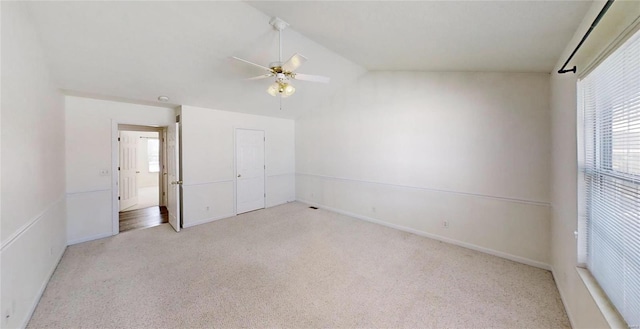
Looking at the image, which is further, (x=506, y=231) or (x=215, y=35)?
(x=506, y=231)

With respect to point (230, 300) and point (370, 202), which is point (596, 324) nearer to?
point (230, 300)

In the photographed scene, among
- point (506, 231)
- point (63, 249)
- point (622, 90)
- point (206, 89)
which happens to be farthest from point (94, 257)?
point (506, 231)

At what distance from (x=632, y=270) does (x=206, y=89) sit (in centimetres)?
476

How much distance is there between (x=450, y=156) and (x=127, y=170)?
7219mm

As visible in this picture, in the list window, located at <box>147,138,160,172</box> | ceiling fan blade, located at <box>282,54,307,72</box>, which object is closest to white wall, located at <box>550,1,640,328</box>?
ceiling fan blade, located at <box>282,54,307,72</box>

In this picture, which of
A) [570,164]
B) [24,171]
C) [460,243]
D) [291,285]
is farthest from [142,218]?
[570,164]

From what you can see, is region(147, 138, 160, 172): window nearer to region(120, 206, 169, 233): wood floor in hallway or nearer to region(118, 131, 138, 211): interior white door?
region(118, 131, 138, 211): interior white door

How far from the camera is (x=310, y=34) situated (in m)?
2.78

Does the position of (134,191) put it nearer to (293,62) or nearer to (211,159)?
(211,159)

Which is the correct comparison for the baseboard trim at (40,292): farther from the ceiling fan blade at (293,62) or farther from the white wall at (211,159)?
the ceiling fan blade at (293,62)

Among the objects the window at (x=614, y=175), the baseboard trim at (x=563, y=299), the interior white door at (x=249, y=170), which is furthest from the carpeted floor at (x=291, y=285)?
the interior white door at (x=249, y=170)

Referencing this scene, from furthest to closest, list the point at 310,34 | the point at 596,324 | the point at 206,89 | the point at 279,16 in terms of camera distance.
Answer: the point at 206,89 → the point at 310,34 → the point at 279,16 → the point at 596,324

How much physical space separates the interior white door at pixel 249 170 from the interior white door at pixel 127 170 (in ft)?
9.65

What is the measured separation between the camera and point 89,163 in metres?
3.66
